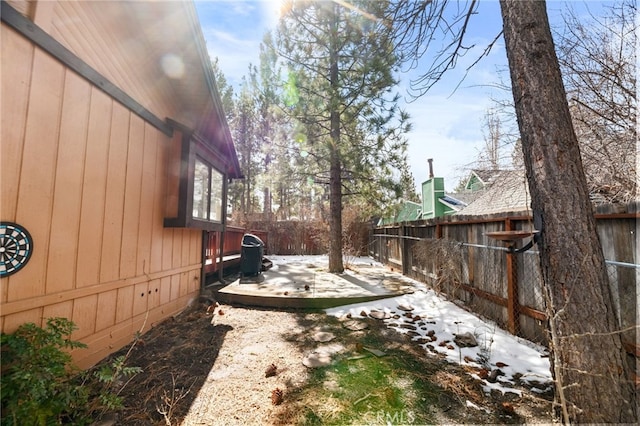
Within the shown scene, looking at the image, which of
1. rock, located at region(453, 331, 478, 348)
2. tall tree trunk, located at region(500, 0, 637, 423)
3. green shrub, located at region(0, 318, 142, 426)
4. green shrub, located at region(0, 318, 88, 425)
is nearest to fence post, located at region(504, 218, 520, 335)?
rock, located at region(453, 331, 478, 348)

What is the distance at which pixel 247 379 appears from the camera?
2518mm

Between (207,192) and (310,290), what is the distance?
108 inches

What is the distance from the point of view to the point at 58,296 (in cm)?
234

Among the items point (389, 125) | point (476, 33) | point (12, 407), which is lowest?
point (12, 407)

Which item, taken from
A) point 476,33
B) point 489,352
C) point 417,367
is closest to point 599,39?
point 476,33

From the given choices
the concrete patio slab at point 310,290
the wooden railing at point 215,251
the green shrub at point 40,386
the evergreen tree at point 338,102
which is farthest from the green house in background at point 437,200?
the green shrub at point 40,386

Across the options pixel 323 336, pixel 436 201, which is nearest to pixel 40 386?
pixel 323 336

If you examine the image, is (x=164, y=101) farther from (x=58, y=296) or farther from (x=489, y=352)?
(x=489, y=352)

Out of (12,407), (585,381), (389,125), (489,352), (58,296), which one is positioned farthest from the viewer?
(389,125)

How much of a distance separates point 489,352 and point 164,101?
5417 millimetres

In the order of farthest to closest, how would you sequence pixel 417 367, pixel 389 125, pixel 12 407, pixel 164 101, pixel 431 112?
pixel 389 125
pixel 431 112
pixel 164 101
pixel 417 367
pixel 12 407

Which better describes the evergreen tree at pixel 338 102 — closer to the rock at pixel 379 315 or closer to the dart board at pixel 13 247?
the rock at pixel 379 315

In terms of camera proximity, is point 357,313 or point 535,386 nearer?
point 535,386

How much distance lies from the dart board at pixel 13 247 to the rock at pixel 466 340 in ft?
13.9
